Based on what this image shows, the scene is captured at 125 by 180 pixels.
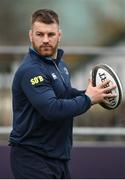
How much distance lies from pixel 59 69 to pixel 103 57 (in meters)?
4.06

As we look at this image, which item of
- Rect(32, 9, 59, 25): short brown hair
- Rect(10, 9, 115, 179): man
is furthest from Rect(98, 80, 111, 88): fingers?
Rect(32, 9, 59, 25): short brown hair

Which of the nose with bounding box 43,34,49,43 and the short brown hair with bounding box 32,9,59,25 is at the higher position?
the short brown hair with bounding box 32,9,59,25

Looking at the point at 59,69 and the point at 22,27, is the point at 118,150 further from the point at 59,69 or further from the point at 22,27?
the point at 59,69

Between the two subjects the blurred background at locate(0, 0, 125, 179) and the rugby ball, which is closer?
the rugby ball

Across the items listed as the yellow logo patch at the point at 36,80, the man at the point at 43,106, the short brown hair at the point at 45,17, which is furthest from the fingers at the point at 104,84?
the short brown hair at the point at 45,17

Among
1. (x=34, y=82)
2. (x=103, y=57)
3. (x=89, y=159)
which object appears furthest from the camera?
(x=103, y=57)

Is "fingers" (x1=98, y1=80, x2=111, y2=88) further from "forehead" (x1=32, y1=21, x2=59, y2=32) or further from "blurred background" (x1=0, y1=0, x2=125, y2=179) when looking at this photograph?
"blurred background" (x1=0, y1=0, x2=125, y2=179)

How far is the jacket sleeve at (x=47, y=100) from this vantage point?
17.1ft

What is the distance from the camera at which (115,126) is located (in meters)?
9.34

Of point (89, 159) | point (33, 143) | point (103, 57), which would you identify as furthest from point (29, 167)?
point (103, 57)

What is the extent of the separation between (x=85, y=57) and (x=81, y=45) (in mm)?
309

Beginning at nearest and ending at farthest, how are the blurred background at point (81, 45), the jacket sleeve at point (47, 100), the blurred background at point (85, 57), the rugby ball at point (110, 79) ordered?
the jacket sleeve at point (47, 100) → the rugby ball at point (110, 79) → the blurred background at point (85, 57) → the blurred background at point (81, 45)

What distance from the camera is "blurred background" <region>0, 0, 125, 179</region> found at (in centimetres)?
895

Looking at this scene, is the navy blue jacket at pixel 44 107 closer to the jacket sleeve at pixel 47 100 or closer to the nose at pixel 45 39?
the jacket sleeve at pixel 47 100
